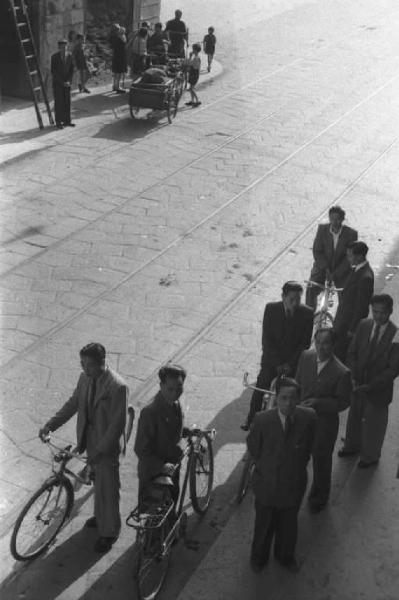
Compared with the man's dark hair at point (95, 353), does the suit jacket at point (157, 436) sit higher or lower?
lower

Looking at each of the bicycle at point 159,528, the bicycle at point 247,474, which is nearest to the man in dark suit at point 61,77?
the bicycle at point 247,474

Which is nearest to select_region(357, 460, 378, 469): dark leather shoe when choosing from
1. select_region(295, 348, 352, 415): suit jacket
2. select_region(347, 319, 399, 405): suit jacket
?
select_region(347, 319, 399, 405): suit jacket

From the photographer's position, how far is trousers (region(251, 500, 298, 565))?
6.14 m

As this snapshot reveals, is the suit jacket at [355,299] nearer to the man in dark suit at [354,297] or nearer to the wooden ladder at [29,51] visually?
the man in dark suit at [354,297]

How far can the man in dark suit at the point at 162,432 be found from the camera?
19.6ft

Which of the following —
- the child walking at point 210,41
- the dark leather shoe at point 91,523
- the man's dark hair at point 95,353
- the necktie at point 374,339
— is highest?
the man's dark hair at point 95,353

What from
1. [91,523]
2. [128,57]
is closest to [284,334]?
[91,523]

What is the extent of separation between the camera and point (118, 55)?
61.7 ft

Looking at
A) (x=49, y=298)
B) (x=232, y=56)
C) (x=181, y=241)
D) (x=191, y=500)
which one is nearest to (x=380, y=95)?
(x=232, y=56)

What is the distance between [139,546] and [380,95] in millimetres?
17195

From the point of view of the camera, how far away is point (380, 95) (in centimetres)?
2114

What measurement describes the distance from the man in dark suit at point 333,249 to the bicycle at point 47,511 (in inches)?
138

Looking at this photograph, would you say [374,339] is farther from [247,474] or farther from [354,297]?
[247,474]

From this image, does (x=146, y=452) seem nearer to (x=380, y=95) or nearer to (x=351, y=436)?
(x=351, y=436)
